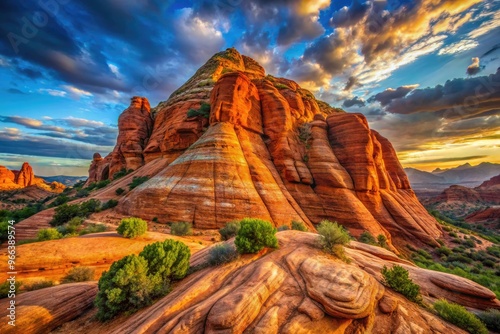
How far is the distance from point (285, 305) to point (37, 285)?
10.9 m

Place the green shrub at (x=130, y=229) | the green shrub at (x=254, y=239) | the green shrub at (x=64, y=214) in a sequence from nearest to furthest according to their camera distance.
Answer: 1. the green shrub at (x=254, y=239)
2. the green shrub at (x=130, y=229)
3. the green shrub at (x=64, y=214)

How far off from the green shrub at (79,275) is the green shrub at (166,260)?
5310 millimetres

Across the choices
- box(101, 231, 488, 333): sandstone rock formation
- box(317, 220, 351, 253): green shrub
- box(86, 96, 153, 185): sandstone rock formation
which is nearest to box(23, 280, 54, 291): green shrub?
box(101, 231, 488, 333): sandstone rock formation

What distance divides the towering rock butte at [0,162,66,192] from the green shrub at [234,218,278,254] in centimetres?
13916

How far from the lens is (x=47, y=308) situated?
21.0ft

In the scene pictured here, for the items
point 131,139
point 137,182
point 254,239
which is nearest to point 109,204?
point 137,182

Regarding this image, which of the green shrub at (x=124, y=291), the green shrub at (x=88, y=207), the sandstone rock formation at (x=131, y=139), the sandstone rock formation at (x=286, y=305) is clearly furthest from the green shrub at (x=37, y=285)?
the sandstone rock formation at (x=131, y=139)

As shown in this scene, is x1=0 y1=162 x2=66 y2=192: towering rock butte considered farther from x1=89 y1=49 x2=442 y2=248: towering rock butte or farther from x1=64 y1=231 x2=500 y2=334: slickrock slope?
x1=64 y1=231 x2=500 y2=334: slickrock slope

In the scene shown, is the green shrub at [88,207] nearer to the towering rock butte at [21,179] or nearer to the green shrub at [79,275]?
the green shrub at [79,275]

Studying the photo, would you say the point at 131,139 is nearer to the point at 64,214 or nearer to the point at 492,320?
the point at 64,214

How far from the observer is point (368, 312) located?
190 inches

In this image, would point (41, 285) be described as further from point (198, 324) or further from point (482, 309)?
point (482, 309)

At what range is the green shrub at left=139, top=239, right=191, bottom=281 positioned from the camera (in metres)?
6.86

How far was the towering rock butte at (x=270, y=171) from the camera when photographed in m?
22.1
